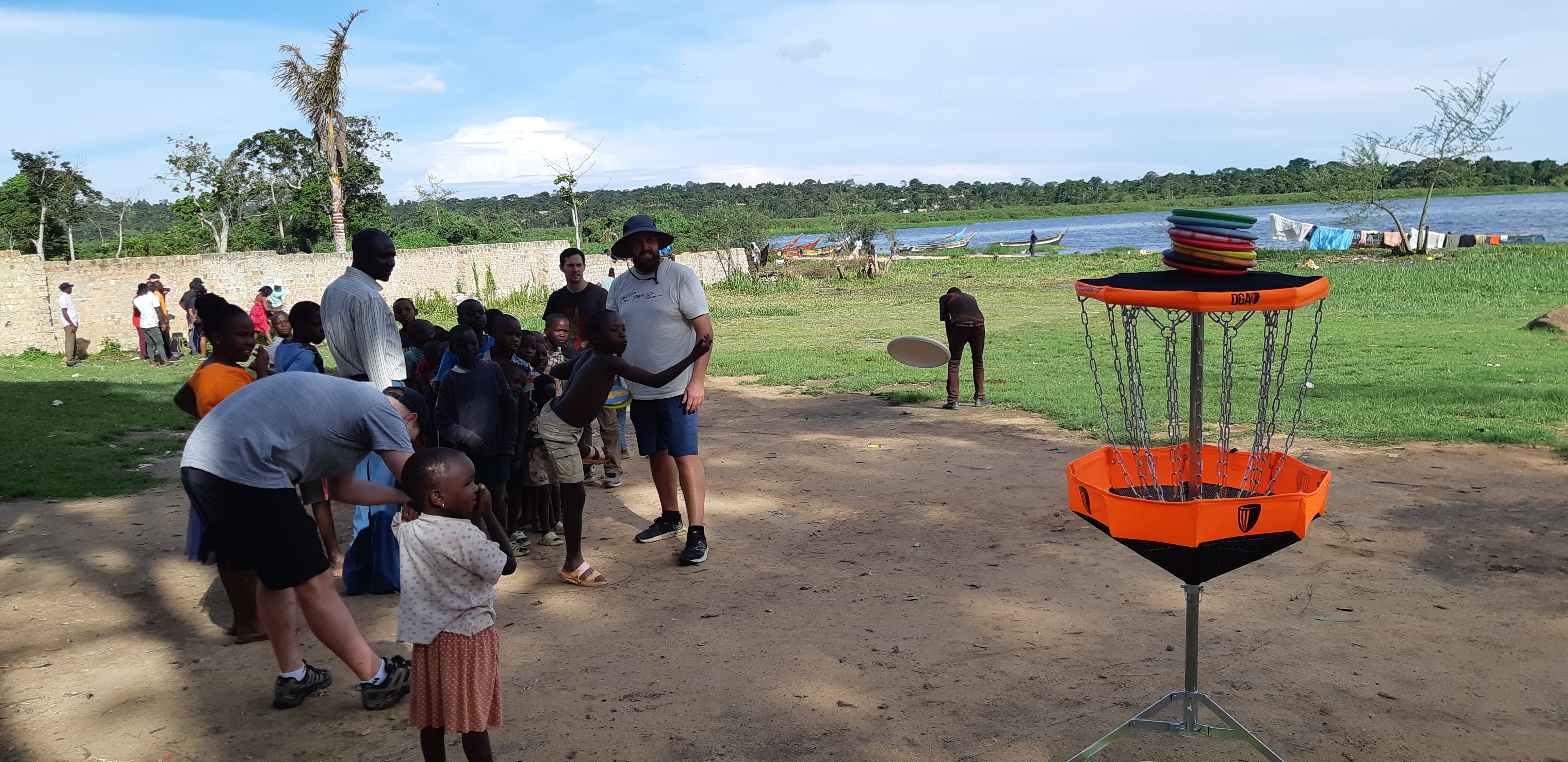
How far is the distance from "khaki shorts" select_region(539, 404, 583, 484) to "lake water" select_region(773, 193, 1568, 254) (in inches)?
1383

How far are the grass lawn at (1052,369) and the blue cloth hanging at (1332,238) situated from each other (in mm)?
15952

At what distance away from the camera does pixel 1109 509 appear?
3.13 metres

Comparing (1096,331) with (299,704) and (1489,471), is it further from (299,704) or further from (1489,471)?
(299,704)

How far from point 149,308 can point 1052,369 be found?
1479 centimetres

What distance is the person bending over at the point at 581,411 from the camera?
523 cm

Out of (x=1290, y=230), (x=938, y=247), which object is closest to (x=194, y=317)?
(x=938, y=247)

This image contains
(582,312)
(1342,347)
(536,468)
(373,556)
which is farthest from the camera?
(1342,347)

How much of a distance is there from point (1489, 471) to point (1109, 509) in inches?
221

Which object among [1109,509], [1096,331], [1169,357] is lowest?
[1096,331]

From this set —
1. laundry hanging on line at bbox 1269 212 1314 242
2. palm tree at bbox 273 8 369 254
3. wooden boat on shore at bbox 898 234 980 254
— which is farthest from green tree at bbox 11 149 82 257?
laundry hanging on line at bbox 1269 212 1314 242

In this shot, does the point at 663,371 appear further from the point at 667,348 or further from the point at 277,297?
the point at 277,297

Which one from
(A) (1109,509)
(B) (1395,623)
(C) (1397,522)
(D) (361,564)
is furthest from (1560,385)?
(D) (361,564)

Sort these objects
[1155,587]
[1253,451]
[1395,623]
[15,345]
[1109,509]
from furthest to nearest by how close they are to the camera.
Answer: [15,345]
[1155,587]
[1395,623]
[1253,451]
[1109,509]

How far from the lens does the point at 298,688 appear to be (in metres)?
3.92
